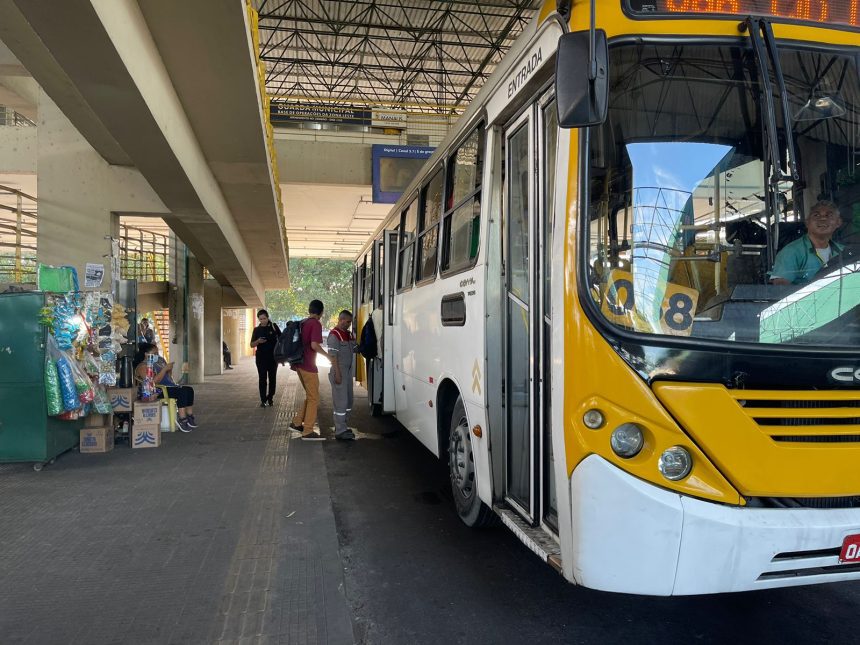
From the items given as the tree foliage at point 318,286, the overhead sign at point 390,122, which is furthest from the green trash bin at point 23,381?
the tree foliage at point 318,286

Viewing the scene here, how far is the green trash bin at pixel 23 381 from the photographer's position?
6910 millimetres

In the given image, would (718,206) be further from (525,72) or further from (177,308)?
(177,308)

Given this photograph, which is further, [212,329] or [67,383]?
[212,329]

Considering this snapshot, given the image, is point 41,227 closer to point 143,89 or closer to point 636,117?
point 143,89

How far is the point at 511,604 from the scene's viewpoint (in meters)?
3.74

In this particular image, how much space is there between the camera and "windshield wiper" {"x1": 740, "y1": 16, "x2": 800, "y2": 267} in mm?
2883

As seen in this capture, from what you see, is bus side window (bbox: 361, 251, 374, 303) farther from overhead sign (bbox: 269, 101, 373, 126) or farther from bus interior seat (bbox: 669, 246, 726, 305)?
overhead sign (bbox: 269, 101, 373, 126)

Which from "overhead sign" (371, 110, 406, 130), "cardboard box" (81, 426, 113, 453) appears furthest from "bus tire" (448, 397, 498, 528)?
"overhead sign" (371, 110, 406, 130)

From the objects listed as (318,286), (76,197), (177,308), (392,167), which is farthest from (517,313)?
(318,286)

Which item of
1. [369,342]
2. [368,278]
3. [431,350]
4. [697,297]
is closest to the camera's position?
[697,297]

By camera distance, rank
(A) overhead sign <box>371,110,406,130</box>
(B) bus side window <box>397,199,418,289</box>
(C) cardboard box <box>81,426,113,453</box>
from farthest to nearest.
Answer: (A) overhead sign <box>371,110,406,130</box> < (C) cardboard box <box>81,426,113,453</box> < (B) bus side window <box>397,199,418,289</box>

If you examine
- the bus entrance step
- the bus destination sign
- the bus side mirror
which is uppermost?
the bus destination sign

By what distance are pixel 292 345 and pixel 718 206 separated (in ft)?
22.0

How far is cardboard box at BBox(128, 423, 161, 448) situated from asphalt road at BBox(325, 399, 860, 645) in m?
4.32
